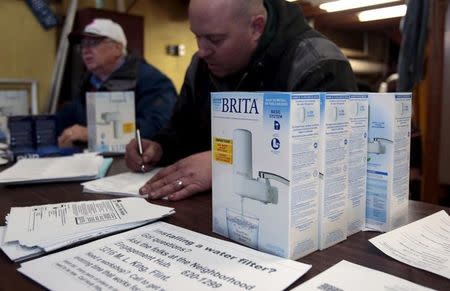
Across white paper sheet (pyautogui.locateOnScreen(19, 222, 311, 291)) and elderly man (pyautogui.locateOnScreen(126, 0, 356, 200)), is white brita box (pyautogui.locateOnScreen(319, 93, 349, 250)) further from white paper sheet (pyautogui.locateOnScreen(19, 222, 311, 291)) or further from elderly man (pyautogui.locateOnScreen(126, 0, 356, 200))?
elderly man (pyautogui.locateOnScreen(126, 0, 356, 200))

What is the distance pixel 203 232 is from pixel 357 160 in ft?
0.87

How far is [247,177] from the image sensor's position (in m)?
0.57

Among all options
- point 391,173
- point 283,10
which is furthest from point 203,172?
point 283,10

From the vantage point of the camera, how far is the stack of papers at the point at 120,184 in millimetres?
900

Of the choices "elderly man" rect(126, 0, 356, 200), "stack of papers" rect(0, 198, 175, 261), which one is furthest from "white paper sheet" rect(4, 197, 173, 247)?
"elderly man" rect(126, 0, 356, 200)

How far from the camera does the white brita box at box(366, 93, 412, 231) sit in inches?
24.5

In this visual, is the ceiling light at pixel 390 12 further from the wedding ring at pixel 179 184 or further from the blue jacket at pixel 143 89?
the wedding ring at pixel 179 184

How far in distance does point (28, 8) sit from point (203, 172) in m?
2.86

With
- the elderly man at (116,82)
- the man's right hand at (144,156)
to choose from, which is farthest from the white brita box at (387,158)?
the elderly man at (116,82)

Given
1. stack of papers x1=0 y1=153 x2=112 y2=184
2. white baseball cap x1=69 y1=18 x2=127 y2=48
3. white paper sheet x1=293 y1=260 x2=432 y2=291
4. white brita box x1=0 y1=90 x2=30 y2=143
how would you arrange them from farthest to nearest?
white baseball cap x1=69 y1=18 x2=127 y2=48
white brita box x1=0 y1=90 x2=30 y2=143
stack of papers x1=0 y1=153 x2=112 y2=184
white paper sheet x1=293 y1=260 x2=432 y2=291

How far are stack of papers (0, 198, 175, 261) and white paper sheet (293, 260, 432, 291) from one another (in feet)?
1.05

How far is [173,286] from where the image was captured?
17.8 inches

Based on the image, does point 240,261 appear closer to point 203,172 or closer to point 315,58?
point 203,172

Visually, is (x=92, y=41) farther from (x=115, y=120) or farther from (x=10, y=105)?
(x=115, y=120)
